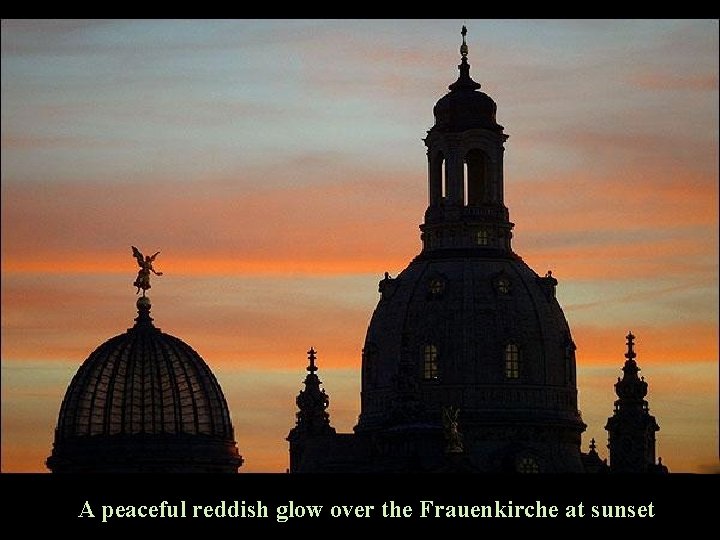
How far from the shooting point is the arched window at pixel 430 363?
7667 inches

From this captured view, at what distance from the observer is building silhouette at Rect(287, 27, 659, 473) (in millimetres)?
191375

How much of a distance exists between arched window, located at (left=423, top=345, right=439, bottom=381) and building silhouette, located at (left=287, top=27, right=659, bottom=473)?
64 millimetres

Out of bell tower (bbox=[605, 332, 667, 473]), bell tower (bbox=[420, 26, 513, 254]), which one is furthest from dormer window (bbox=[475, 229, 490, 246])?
bell tower (bbox=[605, 332, 667, 473])

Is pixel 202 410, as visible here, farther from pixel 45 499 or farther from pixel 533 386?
pixel 45 499

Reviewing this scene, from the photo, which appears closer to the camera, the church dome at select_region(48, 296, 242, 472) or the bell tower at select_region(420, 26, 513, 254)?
the church dome at select_region(48, 296, 242, 472)

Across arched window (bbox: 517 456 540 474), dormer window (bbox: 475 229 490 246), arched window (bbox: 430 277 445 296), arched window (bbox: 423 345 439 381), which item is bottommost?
arched window (bbox: 517 456 540 474)

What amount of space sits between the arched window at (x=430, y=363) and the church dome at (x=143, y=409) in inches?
552

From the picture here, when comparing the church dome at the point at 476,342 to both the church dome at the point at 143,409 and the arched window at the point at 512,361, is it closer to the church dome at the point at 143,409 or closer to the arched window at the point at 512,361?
the arched window at the point at 512,361

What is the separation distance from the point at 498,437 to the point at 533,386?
14.3 feet

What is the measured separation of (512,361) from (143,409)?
2430 centimetres

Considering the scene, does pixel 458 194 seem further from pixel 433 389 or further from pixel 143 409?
pixel 143 409

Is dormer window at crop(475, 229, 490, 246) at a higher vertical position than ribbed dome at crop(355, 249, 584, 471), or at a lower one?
higher

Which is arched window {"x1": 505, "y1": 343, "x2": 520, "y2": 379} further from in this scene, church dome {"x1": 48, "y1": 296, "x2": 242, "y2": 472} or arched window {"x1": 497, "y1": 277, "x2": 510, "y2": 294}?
church dome {"x1": 48, "y1": 296, "x2": 242, "y2": 472}

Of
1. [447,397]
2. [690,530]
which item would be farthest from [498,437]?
[690,530]
